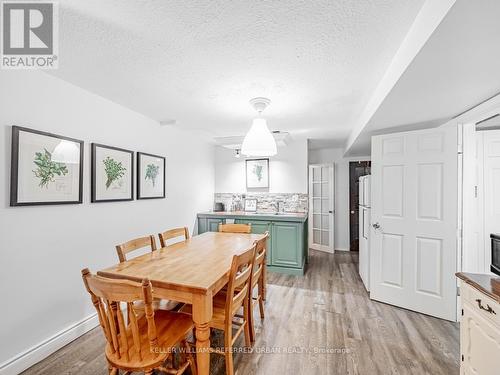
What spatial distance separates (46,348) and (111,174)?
158 centimetres

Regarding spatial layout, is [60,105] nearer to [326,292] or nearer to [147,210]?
[147,210]

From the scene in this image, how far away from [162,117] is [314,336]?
10.0ft

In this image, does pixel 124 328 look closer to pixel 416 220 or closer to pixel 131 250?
pixel 131 250

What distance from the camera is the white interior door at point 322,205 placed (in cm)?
502

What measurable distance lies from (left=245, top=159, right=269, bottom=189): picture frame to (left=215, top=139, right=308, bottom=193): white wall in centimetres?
8

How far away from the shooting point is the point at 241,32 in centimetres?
143

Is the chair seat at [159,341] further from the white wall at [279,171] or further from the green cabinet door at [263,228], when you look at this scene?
the white wall at [279,171]

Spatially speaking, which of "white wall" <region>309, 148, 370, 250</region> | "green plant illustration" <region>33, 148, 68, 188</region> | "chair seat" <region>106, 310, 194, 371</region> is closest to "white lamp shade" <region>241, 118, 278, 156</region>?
"chair seat" <region>106, 310, 194, 371</region>

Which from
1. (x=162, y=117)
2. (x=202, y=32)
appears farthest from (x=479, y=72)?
(x=162, y=117)

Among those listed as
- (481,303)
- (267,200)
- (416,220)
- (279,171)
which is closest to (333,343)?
(481,303)

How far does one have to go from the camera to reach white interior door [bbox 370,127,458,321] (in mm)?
2436

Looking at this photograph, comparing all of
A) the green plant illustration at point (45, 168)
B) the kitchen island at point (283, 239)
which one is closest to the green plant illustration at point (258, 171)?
the kitchen island at point (283, 239)

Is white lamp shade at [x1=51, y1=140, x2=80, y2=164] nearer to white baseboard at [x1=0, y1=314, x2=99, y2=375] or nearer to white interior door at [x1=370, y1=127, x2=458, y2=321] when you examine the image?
white baseboard at [x1=0, y1=314, x2=99, y2=375]

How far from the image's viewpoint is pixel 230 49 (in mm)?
1594
